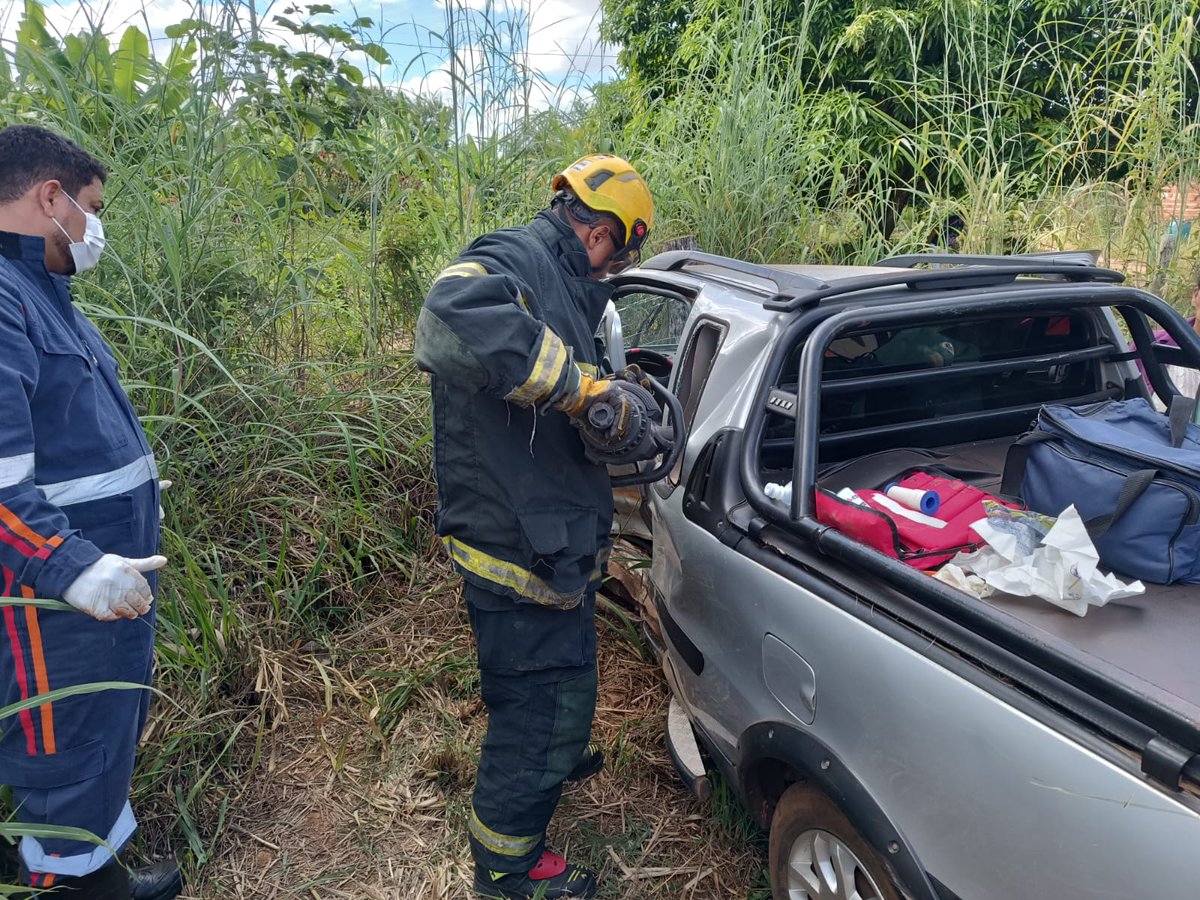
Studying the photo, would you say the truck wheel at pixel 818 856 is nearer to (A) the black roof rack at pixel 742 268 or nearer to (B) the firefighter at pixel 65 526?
(A) the black roof rack at pixel 742 268

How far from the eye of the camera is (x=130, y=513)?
6.03ft

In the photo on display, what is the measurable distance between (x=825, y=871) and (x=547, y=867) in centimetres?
83

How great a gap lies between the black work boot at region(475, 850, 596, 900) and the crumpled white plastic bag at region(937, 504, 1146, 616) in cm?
130

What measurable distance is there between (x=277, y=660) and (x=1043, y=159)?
17.0 feet

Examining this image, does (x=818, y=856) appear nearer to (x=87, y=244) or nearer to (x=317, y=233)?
(x=87, y=244)

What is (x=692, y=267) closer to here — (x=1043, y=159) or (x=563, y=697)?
(x=563, y=697)

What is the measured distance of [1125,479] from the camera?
168cm

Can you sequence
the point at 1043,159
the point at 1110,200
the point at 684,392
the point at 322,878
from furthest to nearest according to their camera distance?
the point at 1043,159
the point at 1110,200
the point at 684,392
the point at 322,878

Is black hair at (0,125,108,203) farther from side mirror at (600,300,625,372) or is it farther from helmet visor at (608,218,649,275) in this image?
side mirror at (600,300,625,372)

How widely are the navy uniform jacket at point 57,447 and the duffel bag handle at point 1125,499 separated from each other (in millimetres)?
2092

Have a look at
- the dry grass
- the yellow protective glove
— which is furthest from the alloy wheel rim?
the yellow protective glove

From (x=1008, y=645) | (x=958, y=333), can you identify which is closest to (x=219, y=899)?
(x=1008, y=645)

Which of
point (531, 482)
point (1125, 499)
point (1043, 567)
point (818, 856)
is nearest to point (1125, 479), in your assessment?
point (1125, 499)

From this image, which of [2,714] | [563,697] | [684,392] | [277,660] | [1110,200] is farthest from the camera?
[1110,200]
